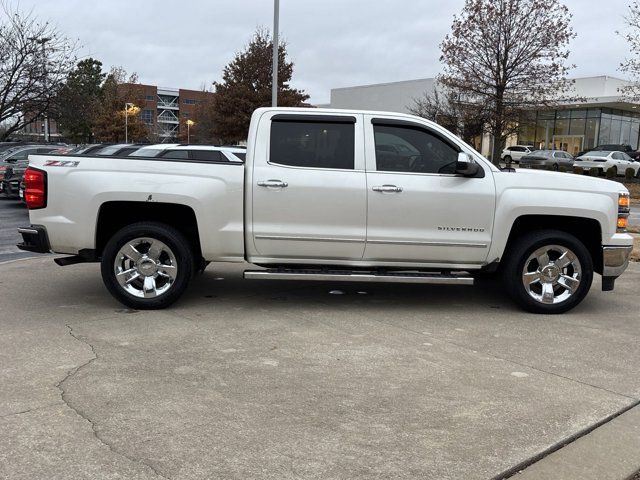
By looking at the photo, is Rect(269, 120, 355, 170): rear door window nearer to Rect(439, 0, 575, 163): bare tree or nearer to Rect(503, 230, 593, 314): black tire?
Rect(503, 230, 593, 314): black tire

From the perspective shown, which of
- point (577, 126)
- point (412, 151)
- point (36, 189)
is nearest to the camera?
point (36, 189)

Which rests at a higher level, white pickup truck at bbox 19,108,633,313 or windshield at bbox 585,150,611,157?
windshield at bbox 585,150,611,157

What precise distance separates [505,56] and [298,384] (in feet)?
86.6

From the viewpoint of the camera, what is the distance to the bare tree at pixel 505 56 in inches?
1062

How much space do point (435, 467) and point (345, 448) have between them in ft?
1.58

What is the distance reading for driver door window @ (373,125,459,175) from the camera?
Answer: 20.1ft

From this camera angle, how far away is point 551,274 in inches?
248

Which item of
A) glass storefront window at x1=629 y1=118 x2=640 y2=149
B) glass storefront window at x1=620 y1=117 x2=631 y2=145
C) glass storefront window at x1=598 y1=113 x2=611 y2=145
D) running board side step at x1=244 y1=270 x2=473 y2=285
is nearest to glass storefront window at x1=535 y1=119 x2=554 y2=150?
glass storefront window at x1=598 y1=113 x2=611 y2=145

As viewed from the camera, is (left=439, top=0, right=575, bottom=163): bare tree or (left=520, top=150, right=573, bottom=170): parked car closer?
(left=439, top=0, right=575, bottom=163): bare tree

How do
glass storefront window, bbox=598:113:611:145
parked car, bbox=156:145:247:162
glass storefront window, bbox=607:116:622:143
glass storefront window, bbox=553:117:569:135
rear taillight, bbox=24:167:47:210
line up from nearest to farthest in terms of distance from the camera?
rear taillight, bbox=24:167:47:210, parked car, bbox=156:145:247:162, glass storefront window, bbox=598:113:611:145, glass storefront window, bbox=607:116:622:143, glass storefront window, bbox=553:117:569:135

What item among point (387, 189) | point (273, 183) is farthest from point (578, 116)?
point (273, 183)

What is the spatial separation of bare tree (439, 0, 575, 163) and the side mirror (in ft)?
77.0

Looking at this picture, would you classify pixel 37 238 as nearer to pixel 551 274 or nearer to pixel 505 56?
pixel 551 274

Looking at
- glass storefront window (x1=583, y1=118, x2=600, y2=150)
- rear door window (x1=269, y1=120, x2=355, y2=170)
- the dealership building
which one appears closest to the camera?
rear door window (x1=269, y1=120, x2=355, y2=170)
